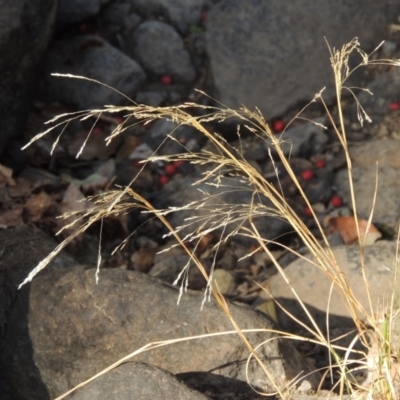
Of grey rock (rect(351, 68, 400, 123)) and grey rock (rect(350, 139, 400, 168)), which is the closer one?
grey rock (rect(350, 139, 400, 168))

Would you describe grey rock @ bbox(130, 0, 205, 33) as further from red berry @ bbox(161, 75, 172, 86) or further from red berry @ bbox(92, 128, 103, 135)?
red berry @ bbox(92, 128, 103, 135)

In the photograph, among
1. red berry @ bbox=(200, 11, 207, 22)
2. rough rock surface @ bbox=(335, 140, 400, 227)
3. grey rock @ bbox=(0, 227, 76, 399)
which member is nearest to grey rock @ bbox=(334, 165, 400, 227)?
rough rock surface @ bbox=(335, 140, 400, 227)

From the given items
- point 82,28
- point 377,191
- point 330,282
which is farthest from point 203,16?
point 330,282

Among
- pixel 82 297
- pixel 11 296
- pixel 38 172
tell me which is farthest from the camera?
pixel 38 172

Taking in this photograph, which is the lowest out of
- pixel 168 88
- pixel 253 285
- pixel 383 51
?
pixel 253 285

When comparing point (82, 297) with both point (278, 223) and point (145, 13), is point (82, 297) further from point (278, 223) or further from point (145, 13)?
point (145, 13)

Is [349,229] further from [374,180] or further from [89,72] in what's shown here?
[89,72]

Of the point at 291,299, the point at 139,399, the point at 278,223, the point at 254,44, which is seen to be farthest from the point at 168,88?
the point at 139,399
